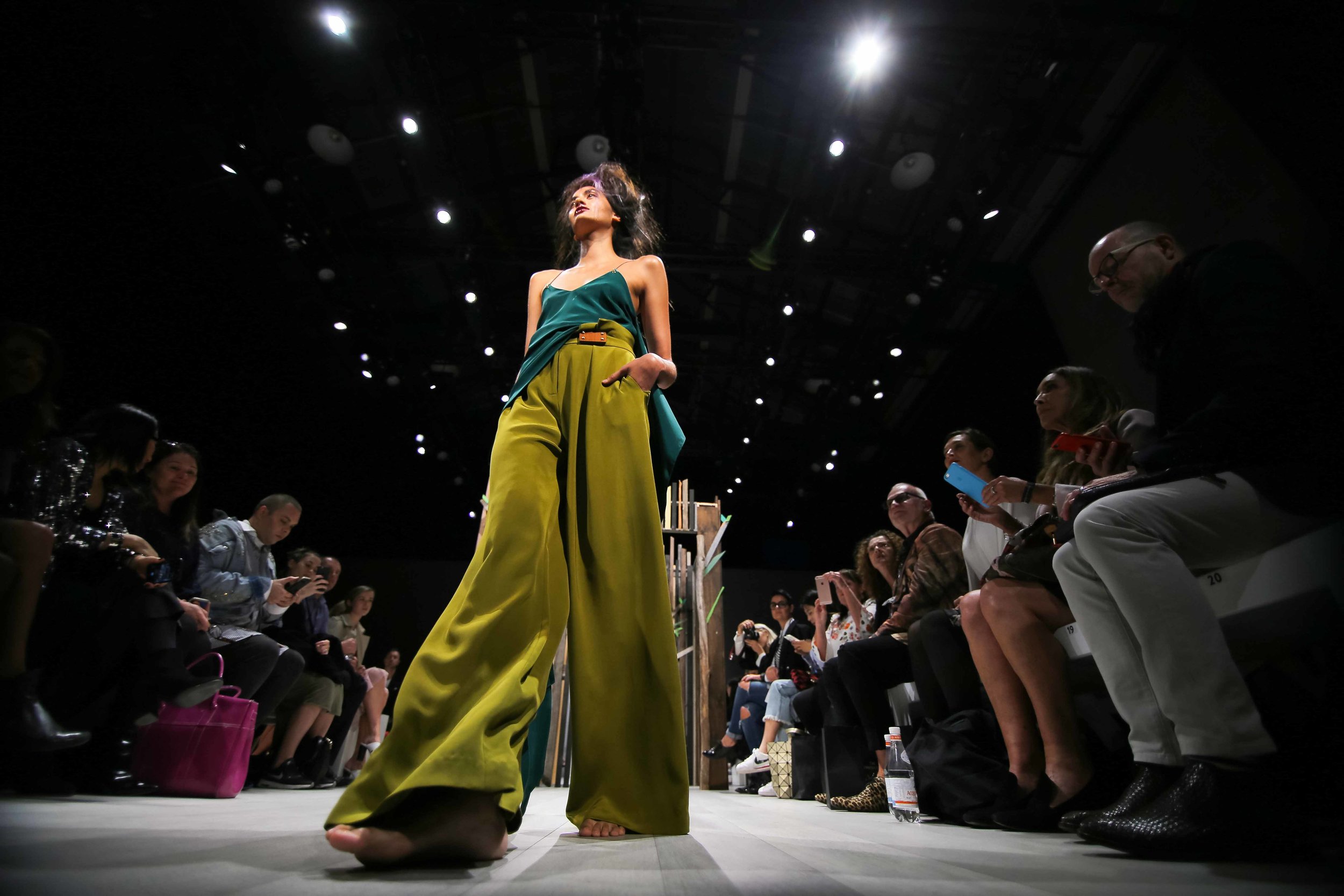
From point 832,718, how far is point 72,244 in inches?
137

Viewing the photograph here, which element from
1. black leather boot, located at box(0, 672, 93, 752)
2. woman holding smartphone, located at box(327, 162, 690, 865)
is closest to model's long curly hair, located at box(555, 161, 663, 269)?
woman holding smartphone, located at box(327, 162, 690, 865)

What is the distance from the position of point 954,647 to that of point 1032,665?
46 centimetres

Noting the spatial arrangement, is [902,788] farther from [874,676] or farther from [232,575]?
[232,575]

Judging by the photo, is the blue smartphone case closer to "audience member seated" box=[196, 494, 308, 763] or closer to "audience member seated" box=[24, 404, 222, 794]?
"audience member seated" box=[24, 404, 222, 794]

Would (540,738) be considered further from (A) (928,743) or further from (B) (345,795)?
(A) (928,743)

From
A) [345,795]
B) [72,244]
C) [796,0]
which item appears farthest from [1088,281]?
[72,244]

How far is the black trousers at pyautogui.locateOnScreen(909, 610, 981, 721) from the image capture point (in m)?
2.17

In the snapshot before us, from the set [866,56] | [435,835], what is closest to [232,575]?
[435,835]

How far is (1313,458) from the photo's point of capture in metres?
1.14

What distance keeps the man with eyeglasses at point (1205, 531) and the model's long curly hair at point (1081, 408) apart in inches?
26.9

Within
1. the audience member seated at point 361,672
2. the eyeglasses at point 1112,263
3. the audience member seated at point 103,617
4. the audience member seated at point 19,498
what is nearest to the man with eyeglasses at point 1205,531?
the eyeglasses at point 1112,263

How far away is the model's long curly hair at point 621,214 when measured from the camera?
5.72ft

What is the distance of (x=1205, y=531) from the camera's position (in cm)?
119

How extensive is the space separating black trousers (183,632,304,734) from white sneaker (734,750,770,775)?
2542 millimetres
